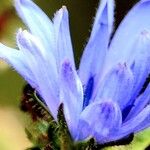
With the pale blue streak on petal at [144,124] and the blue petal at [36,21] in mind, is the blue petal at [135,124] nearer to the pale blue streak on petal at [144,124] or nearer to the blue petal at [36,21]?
the pale blue streak on petal at [144,124]

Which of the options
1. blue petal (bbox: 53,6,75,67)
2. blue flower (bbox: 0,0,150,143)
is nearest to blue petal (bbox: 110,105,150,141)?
blue flower (bbox: 0,0,150,143)

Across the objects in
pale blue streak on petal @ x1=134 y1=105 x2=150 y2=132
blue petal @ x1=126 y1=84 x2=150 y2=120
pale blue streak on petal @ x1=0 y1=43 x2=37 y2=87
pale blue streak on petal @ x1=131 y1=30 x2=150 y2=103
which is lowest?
pale blue streak on petal @ x1=134 y1=105 x2=150 y2=132

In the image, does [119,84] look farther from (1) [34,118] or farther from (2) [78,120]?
(1) [34,118]

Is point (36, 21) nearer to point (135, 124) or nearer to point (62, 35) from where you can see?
point (62, 35)

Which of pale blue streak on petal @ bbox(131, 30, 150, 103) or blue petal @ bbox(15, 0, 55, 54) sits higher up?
blue petal @ bbox(15, 0, 55, 54)

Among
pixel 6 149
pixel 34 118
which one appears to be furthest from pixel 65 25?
pixel 6 149

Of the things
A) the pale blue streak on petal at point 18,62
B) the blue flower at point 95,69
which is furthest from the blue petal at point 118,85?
the pale blue streak on petal at point 18,62

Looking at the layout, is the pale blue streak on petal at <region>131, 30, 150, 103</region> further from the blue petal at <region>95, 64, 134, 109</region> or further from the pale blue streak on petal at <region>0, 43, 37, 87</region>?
the pale blue streak on petal at <region>0, 43, 37, 87</region>
